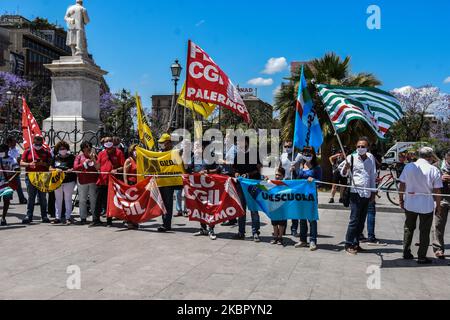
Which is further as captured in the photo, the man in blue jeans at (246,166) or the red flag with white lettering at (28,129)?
the red flag with white lettering at (28,129)

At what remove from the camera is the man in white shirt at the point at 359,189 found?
7582mm

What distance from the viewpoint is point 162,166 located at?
9.70 metres

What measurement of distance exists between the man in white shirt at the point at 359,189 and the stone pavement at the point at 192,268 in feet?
1.10

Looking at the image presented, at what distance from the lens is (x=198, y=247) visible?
779cm

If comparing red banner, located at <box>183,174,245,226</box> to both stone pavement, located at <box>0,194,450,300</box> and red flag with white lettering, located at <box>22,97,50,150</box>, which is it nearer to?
stone pavement, located at <box>0,194,450,300</box>

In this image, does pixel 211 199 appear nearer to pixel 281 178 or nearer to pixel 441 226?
pixel 281 178

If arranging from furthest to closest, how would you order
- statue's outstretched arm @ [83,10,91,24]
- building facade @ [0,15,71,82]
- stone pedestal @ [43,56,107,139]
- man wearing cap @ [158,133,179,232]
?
building facade @ [0,15,71,82], statue's outstretched arm @ [83,10,91,24], stone pedestal @ [43,56,107,139], man wearing cap @ [158,133,179,232]

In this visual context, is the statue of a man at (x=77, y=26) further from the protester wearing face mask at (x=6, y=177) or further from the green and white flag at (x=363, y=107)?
the green and white flag at (x=363, y=107)

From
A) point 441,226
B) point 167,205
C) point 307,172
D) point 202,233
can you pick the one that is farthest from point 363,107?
point 167,205

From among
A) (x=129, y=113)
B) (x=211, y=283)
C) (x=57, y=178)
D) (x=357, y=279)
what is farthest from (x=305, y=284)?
(x=129, y=113)

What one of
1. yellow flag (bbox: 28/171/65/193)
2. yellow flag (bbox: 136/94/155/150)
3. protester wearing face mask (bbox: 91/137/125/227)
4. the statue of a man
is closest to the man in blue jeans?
protester wearing face mask (bbox: 91/137/125/227)

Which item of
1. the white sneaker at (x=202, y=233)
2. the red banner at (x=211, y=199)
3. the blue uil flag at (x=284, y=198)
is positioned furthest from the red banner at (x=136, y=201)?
the blue uil flag at (x=284, y=198)

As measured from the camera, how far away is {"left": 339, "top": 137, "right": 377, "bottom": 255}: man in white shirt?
758cm

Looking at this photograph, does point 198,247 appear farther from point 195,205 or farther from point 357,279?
point 357,279
